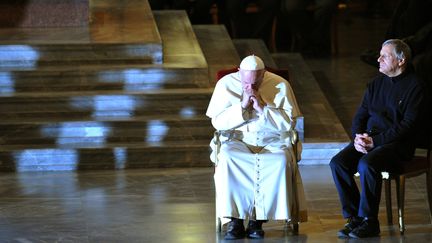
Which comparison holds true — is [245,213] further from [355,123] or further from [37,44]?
[37,44]

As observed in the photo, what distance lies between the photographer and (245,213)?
21.7 ft

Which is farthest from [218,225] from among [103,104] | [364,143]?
[103,104]

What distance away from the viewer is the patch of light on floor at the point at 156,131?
28.5ft

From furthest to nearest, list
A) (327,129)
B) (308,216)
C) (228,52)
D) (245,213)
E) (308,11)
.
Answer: (308,11) → (228,52) → (327,129) → (308,216) → (245,213)

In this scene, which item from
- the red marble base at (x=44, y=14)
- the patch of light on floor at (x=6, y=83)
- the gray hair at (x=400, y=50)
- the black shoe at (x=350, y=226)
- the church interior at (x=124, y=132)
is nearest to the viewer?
the gray hair at (x=400, y=50)

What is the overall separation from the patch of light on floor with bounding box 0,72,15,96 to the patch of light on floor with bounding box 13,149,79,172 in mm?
824

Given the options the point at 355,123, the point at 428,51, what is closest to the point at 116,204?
the point at 355,123

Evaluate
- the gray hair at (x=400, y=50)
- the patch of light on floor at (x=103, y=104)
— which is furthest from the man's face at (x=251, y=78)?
the patch of light on floor at (x=103, y=104)

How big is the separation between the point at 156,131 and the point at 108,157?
1.59 feet

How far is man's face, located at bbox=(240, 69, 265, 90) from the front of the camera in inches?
261

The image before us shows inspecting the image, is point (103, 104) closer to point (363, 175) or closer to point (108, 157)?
point (108, 157)

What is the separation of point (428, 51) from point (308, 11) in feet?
7.93

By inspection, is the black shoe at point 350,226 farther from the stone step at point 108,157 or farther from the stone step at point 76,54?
the stone step at point 76,54

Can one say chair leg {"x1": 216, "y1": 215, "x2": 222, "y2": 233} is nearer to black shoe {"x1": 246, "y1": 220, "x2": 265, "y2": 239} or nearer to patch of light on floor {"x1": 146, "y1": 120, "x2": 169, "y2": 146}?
black shoe {"x1": 246, "y1": 220, "x2": 265, "y2": 239}
